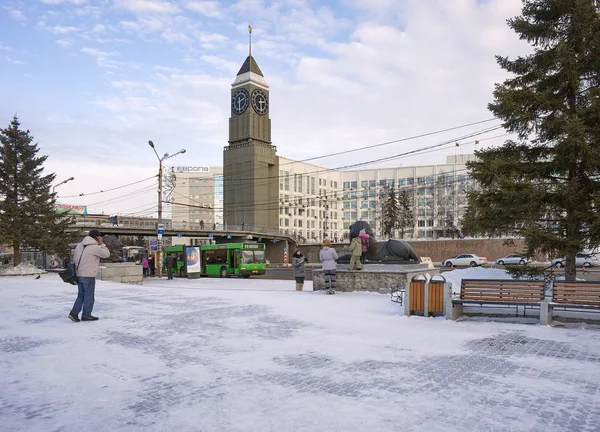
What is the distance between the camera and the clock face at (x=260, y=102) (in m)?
96.2

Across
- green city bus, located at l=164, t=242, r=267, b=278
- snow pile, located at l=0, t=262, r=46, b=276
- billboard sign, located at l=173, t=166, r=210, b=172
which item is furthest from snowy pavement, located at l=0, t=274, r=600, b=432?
billboard sign, located at l=173, t=166, r=210, b=172

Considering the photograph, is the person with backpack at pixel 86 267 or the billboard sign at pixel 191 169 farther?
the billboard sign at pixel 191 169

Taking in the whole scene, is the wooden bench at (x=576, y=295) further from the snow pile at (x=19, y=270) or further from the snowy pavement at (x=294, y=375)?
the snow pile at (x=19, y=270)

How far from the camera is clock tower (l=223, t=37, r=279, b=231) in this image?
91688 mm

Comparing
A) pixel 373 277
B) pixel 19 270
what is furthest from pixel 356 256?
pixel 19 270

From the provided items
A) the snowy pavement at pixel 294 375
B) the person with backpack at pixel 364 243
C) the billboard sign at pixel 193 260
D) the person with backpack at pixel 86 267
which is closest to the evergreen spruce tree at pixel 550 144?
the person with backpack at pixel 364 243

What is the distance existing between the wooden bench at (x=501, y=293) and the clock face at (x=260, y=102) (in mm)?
89865

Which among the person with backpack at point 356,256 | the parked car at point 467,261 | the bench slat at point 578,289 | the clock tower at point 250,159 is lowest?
the parked car at point 467,261

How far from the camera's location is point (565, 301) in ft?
30.3

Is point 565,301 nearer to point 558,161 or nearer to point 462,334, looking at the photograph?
point 462,334

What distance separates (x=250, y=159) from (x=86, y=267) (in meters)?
83.8

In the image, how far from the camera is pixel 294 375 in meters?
5.93

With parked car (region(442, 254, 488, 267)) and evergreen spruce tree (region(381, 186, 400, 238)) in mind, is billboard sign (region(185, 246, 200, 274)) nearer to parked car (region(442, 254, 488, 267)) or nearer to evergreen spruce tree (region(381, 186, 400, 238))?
parked car (region(442, 254, 488, 267))

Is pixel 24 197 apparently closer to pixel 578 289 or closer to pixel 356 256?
pixel 356 256
